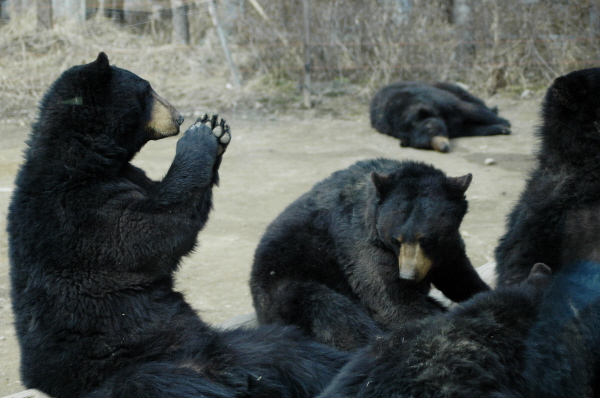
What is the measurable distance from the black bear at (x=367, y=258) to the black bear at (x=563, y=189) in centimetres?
43

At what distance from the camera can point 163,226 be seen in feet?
10.8

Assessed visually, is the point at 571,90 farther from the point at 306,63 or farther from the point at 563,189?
the point at 306,63

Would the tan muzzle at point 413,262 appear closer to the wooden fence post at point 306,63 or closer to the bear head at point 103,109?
the bear head at point 103,109

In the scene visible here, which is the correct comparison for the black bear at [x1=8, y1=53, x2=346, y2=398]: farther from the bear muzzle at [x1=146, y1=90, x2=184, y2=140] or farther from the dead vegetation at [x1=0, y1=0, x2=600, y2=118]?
the dead vegetation at [x1=0, y1=0, x2=600, y2=118]

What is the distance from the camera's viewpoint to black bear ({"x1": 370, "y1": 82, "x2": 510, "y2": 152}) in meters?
10.4

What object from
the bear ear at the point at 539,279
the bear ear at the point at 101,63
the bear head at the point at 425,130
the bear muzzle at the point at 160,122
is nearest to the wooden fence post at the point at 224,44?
the bear head at the point at 425,130

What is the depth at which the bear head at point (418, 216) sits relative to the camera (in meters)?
4.00

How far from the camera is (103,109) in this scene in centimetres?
346

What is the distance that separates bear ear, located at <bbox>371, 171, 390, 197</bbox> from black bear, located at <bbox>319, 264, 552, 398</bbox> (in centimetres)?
158

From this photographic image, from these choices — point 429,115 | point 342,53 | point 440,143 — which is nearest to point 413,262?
point 440,143

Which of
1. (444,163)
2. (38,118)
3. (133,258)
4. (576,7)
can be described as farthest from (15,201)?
(576,7)

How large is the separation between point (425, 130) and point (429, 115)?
52 cm

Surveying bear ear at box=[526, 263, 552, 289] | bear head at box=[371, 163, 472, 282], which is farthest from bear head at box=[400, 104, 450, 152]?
bear ear at box=[526, 263, 552, 289]

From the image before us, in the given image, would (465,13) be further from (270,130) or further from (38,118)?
(38,118)
